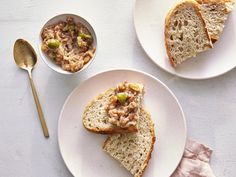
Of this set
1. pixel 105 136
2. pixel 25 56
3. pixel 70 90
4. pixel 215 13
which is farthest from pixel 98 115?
pixel 215 13

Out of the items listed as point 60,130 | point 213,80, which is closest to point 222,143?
point 213,80

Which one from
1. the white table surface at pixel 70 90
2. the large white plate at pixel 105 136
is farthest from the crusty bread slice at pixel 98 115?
the white table surface at pixel 70 90

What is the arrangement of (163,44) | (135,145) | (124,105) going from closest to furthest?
1. (124,105)
2. (135,145)
3. (163,44)

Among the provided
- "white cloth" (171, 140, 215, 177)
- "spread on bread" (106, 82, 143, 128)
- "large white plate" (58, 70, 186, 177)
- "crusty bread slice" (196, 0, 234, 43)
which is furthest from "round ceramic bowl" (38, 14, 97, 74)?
"white cloth" (171, 140, 215, 177)

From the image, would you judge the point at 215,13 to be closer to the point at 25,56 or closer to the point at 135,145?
the point at 135,145

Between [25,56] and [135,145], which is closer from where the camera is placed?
[135,145]

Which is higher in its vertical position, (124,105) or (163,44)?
(163,44)
